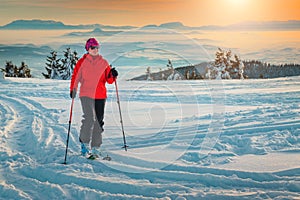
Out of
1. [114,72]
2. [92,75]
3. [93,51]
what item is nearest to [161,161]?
[114,72]

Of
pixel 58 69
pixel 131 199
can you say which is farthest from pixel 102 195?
pixel 58 69

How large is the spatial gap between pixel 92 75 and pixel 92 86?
0.19 meters

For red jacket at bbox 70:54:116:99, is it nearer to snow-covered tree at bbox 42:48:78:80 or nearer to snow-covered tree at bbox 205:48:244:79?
snow-covered tree at bbox 205:48:244:79

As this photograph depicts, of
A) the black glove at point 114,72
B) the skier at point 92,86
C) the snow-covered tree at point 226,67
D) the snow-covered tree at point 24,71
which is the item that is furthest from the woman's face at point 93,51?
the snow-covered tree at point 24,71

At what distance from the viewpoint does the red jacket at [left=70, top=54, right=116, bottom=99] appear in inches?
227

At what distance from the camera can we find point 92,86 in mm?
5793

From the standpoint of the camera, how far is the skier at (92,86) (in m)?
5.76

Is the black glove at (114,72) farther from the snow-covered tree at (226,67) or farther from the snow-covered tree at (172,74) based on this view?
the snow-covered tree at (226,67)

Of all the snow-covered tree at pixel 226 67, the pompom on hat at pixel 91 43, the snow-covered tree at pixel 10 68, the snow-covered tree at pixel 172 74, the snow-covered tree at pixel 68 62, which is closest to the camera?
the pompom on hat at pixel 91 43

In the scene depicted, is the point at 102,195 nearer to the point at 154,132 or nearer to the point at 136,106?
the point at 154,132

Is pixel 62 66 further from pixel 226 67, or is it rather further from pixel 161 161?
pixel 161 161

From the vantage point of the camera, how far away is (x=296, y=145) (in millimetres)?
6199

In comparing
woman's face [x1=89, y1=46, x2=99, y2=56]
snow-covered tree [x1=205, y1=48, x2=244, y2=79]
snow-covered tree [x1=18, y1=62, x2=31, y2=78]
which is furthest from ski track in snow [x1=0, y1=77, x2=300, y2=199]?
snow-covered tree [x1=18, y1=62, x2=31, y2=78]

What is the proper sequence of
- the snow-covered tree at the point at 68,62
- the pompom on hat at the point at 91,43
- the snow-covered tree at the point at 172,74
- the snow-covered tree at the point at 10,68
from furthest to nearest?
the snow-covered tree at the point at 10,68 < the snow-covered tree at the point at 68,62 < the snow-covered tree at the point at 172,74 < the pompom on hat at the point at 91,43
